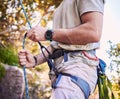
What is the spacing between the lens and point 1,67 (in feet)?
27.4

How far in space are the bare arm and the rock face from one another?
630 cm

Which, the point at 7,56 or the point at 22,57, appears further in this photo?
the point at 7,56

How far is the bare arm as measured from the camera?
79.4 inches

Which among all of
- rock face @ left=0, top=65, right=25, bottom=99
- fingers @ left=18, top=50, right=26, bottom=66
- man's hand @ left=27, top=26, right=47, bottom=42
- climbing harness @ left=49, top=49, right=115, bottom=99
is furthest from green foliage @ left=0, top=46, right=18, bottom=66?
man's hand @ left=27, top=26, right=47, bottom=42

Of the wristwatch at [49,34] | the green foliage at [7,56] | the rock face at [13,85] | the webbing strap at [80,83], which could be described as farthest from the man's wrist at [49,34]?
the green foliage at [7,56]

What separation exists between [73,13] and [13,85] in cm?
636

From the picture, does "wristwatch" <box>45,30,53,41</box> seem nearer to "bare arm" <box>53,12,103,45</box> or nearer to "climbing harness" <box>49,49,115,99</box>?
"bare arm" <box>53,12,103,45</box>

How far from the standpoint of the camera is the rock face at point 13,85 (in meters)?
8.29

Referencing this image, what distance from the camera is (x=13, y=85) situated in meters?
8.36

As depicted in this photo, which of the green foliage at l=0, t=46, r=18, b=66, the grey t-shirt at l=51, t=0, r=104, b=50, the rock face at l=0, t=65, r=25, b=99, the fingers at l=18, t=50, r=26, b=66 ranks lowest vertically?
the rock face at l=0, t=65, r=25, b=99

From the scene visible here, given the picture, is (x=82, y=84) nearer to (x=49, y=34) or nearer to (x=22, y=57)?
(x=49, y=34)

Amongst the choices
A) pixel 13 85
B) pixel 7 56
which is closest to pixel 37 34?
pixel 13 85

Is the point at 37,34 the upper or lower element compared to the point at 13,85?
upper

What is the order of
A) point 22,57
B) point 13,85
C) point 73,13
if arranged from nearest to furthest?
point 73,13
point 22,57
point 13,85
